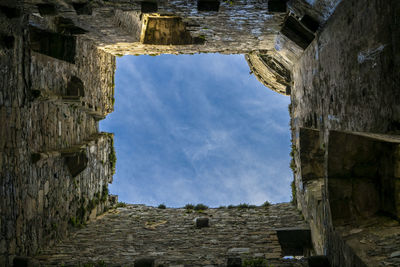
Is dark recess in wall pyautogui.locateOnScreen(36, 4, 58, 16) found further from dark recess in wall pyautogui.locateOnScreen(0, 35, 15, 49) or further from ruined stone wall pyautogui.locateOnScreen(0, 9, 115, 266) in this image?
dark recess in wall pyautogui.locateOnScreen(0, 35, 15, 49)

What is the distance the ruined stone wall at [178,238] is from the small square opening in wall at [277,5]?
12.1ft

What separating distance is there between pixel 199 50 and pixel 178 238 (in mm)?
4367

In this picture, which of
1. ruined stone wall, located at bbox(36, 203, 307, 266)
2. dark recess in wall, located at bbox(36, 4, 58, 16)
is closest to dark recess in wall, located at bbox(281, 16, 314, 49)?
ruined stone wall, located at bbox(36, 203, 307, 266)

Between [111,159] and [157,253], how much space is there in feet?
13.5

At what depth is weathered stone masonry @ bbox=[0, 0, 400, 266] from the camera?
3592mm

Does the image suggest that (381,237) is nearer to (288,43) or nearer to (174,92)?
(288,43)

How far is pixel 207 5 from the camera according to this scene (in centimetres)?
546

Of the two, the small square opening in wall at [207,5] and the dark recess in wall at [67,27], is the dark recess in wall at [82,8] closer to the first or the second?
the dark recess in wall at [67,27]

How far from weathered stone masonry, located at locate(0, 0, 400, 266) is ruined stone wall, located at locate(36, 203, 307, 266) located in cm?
5

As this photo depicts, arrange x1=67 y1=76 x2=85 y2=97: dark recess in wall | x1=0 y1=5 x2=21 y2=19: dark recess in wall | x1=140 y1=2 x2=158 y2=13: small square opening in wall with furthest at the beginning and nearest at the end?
x1=67 y1=76 x2=85 y2=97: dark recess in wall
x1=140 y1=2 x2=158 y2=13: small square opening in wall
x1=0 y1=5 x2=21 y2=19: dark recess in wall

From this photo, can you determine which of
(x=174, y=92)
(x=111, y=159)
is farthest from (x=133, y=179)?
(x=111, y=159)

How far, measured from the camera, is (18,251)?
4930 millimetres

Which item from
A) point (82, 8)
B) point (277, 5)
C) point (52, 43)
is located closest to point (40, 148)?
point (52, 43)

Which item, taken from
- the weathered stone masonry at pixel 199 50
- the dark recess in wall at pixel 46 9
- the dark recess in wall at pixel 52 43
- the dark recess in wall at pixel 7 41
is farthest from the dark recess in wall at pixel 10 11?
the dark recess in wall at pixel 52 43
